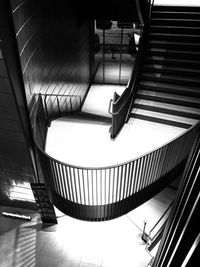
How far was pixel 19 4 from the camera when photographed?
165 inches

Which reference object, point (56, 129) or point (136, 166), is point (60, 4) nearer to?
point (56, 129)

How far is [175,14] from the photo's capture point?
7094 millimetres

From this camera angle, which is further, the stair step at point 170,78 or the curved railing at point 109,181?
the stair step at point 170,78

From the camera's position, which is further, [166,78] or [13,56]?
[166,78]

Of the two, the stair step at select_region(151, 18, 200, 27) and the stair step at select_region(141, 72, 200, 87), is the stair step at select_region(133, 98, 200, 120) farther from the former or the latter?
the stair step at select_region(151, 18, 200, 27)

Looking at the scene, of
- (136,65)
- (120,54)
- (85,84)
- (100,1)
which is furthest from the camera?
(120,54)

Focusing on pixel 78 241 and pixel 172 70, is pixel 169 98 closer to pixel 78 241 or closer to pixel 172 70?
pixel 172 70

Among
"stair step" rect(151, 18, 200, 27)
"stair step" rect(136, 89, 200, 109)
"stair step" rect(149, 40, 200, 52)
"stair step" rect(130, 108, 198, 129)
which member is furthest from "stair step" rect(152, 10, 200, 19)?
"stair step" rect(130, 108, 198, 129)

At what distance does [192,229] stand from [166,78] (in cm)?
→ 551

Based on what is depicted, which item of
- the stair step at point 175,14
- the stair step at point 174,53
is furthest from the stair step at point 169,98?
the stair step at point 175,14

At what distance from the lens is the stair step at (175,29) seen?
22.5 ft

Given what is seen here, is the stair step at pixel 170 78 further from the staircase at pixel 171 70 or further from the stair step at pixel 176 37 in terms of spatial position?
the stair step at pixel 176 37

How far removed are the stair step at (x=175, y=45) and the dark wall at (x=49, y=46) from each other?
98.2 inches

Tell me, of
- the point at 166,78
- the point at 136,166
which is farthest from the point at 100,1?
the point at 136,166
